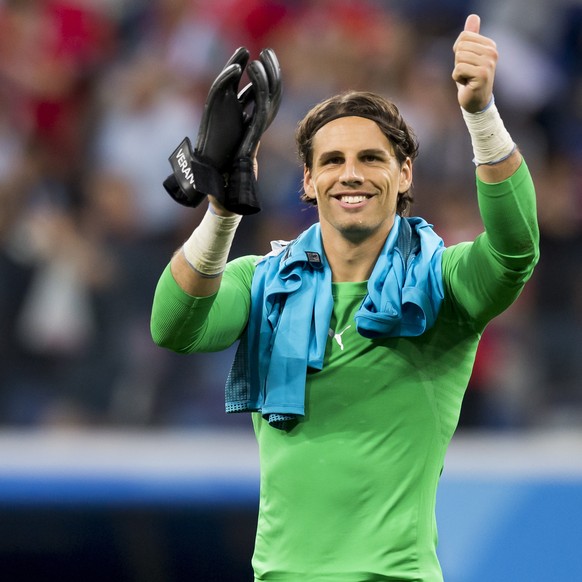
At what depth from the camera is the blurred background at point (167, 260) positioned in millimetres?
4211

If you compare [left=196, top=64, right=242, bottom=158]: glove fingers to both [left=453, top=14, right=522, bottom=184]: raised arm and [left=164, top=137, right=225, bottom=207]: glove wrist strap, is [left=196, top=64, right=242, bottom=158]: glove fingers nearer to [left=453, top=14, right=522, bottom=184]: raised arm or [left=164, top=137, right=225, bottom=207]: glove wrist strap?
[left=164, top=137, right=225, bottom=207]: glove wrist strap

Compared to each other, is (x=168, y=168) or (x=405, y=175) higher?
(x=168, y=168)

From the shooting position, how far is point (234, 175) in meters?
2.61

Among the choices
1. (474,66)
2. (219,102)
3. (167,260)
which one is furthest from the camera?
(167,260)

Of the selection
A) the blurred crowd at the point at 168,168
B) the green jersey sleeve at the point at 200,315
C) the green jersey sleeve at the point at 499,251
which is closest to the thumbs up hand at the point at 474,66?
the green jersey sleeve at the point at 499,251

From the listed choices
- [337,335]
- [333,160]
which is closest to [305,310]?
[337,335]

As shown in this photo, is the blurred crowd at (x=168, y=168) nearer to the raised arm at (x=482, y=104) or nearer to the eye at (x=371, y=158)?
the eye at (x=371, y=158)

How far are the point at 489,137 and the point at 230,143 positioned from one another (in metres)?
0.55

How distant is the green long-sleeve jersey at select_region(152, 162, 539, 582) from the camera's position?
8.64 feet

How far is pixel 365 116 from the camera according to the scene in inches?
111

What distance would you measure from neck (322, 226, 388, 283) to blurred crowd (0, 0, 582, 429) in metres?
2.87

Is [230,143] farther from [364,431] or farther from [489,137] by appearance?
[364,431]

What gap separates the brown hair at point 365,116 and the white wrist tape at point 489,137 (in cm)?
32

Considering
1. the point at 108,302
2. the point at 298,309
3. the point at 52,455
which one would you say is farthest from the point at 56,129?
the point at 298,309
